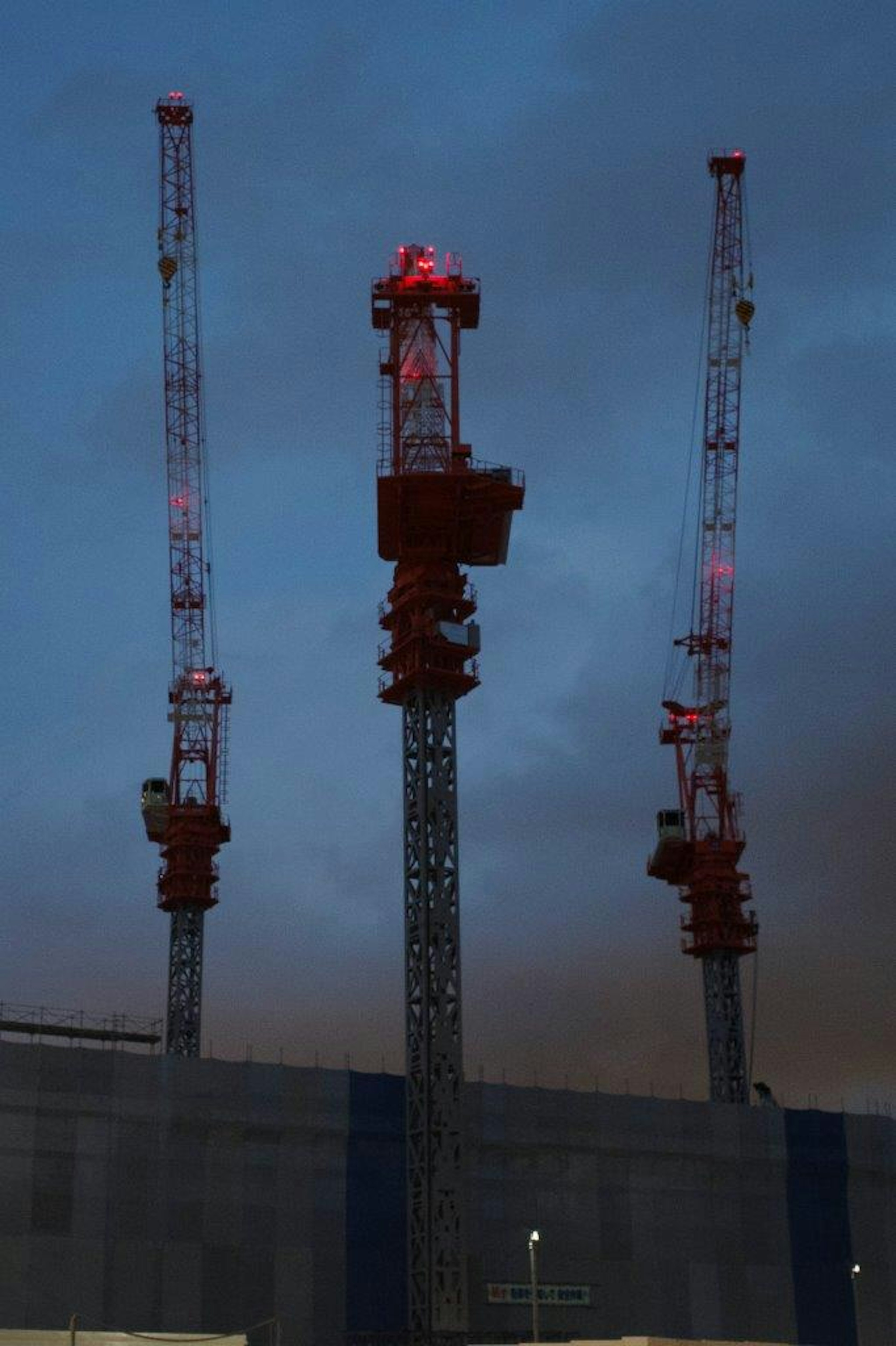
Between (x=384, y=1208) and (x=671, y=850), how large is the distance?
53.8 metres

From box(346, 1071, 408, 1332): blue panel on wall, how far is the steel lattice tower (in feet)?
10.1

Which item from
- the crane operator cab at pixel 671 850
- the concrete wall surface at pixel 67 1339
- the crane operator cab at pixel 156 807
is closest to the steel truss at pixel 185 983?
the crane operator cab at pixel 156 807

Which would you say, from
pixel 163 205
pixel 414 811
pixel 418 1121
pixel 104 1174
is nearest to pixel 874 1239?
pixel 418 1121

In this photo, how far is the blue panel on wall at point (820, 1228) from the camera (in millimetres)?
114625

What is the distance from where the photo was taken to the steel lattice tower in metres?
98.8

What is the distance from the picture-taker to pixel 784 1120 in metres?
120

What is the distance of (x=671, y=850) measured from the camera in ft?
492

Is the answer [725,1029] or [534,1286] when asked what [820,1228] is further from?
[534,1286]

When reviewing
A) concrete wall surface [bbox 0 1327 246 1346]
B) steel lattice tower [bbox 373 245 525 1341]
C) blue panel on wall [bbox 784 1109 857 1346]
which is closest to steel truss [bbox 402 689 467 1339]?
steel lattice tower [bbox 373 245 525 1341]

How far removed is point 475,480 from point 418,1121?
116ft

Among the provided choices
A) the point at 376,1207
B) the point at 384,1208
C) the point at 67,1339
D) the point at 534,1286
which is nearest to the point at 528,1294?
the point at 384,1208

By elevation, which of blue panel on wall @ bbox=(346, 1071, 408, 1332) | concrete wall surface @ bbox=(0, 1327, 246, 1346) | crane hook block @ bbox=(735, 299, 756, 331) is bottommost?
concrete wall surface @ bbox=(0, 1327, 246, 1346)

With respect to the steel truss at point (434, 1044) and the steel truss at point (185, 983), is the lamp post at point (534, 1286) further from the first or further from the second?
the steel truss at point (185, 983)

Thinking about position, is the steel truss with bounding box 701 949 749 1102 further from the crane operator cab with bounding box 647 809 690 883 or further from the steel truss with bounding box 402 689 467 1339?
the steel truss with bounding box 402 689 467 1339
